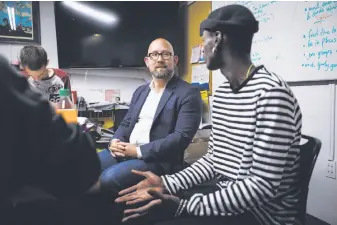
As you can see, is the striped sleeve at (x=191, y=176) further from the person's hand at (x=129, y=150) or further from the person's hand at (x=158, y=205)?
the person's hand at (x=129, y=150)

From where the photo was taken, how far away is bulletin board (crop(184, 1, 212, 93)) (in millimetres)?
2858

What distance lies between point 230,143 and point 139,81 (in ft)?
8.29

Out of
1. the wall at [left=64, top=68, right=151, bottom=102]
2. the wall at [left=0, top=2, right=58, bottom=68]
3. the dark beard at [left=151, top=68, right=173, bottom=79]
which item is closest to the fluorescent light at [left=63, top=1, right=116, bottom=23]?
the wall at [left=0, top=2, right=58, bottom=68]

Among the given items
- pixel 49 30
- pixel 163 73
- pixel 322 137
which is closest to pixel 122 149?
pixel 163 73

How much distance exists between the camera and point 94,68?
2955 millimetres

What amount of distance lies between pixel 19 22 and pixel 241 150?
2.80m

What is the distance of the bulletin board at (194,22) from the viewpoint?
9.38 ft

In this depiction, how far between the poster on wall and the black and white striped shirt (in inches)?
102

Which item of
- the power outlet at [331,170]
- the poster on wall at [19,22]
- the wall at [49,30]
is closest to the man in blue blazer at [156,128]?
the power outlet at [331,170]

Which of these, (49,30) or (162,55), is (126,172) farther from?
(49,30)

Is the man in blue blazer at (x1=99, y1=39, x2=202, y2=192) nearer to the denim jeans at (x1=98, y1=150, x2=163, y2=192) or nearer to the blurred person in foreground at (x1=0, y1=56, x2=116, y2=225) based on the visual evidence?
the denim jeans at (x1=98, y1=150, x2=163, y2=192)

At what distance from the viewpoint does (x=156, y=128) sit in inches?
60.9

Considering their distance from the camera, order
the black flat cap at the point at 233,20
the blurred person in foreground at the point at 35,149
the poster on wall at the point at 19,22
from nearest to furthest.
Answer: the blurred person in foreground at the point at 35,149, the black flat cap at the point at 233,20, the poster on wall at the point at 19,22

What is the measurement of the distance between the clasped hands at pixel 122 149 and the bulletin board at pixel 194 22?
1.61m
